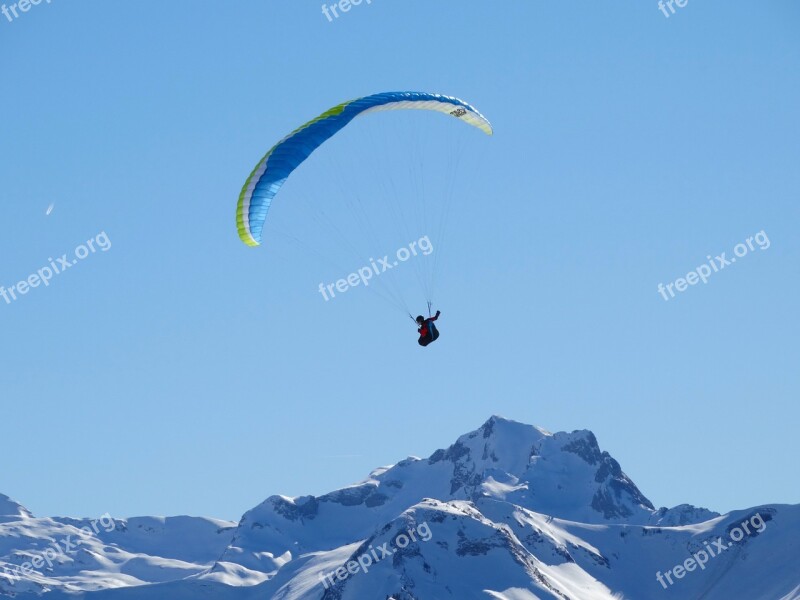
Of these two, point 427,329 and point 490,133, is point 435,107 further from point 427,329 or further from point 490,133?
point 427,329

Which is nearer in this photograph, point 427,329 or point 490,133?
point 427,329

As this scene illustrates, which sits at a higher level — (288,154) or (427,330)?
(288,154)

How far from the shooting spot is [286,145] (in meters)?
66.6

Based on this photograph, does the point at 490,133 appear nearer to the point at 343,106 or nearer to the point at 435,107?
the point at 435,107

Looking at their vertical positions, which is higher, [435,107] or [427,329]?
[435,107]

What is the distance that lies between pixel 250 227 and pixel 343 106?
24.4ft

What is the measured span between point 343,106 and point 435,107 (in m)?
5.61

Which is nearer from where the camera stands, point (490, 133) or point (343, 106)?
point (343, 106)

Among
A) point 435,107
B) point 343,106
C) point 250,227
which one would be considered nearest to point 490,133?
point 435,107

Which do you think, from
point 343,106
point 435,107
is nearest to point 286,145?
point 343,106

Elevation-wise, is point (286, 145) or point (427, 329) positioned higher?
point (286, 145)

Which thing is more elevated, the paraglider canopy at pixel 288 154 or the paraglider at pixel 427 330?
the paraglider canopy at pixel 288 154

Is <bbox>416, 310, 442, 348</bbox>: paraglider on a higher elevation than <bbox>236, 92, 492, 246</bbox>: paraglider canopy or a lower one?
lower

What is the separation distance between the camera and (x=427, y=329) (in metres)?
66.4
